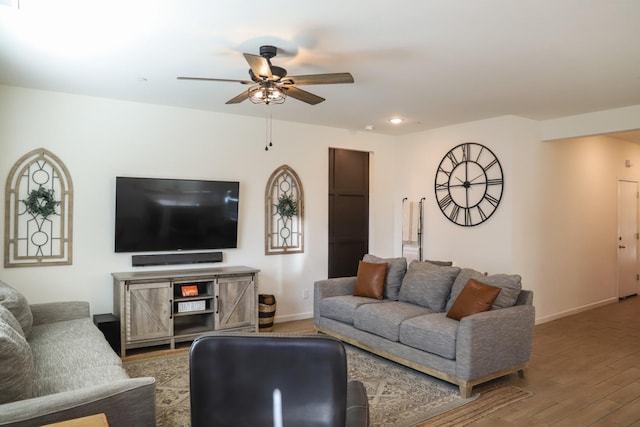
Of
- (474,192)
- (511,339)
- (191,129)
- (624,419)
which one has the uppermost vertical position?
(191,129)

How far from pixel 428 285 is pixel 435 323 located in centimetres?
72

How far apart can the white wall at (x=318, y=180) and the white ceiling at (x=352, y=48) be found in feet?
1.19

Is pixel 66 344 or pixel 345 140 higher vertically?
pixel 345 140

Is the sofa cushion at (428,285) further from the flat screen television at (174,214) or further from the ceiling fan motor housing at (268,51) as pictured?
the ceiling fan motor housing at (268,51)

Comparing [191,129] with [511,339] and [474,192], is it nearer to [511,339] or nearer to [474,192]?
[474,192]

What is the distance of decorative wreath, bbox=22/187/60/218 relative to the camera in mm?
4180

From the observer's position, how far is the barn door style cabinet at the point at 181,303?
14.0 ft

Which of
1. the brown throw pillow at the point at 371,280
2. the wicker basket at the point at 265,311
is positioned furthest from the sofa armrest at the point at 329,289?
the wicker basket at the point at 265,311

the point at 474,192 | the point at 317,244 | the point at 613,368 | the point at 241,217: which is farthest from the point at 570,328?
the point at 241,217

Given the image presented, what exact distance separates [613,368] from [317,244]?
11.5 feet

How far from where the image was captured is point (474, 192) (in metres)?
5.62

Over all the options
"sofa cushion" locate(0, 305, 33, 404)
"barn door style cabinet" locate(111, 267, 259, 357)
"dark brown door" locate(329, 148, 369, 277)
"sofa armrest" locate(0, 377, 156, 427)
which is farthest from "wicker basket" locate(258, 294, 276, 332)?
"sofa cushion" locate(0, 305, 33, 404)

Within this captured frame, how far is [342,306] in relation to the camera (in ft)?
15.0

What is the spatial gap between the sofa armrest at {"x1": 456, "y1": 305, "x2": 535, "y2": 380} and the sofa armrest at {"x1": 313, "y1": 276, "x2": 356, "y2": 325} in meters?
1.76
